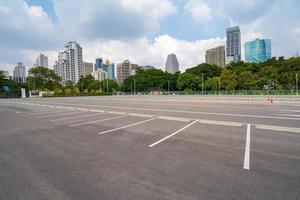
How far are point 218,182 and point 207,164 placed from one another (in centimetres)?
79

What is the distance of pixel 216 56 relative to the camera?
431ft

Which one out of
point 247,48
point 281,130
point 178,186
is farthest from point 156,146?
point 247,48

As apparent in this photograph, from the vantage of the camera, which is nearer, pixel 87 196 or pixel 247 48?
pixel 87 196

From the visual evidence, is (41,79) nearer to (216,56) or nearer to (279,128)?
(279,128)

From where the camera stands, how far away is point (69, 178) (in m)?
3.53

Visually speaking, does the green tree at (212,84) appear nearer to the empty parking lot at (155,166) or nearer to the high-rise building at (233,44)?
the empty parking lot at (155,166)

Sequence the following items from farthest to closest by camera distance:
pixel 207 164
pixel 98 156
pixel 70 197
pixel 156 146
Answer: pixel 156 146 → pixel 98 156 → pixel 207 164 → pixel 70 197

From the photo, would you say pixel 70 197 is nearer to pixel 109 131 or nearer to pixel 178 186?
pixel 178 186

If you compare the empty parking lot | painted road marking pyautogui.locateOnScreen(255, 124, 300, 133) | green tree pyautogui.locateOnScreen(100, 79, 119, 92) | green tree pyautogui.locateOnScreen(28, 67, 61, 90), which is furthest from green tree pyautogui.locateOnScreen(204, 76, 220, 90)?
green tree pyautogui.locateOnScreen(28, 67, 61, 90)

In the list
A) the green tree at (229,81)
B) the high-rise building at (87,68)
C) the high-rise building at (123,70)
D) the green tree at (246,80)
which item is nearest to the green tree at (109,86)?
the high-rise building at (123,70)

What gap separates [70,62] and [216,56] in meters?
100

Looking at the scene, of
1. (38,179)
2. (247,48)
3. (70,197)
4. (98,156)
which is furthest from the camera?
(247,48)

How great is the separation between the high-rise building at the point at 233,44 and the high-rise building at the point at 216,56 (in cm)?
482

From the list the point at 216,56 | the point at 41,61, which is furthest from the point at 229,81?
the point at 41,61
